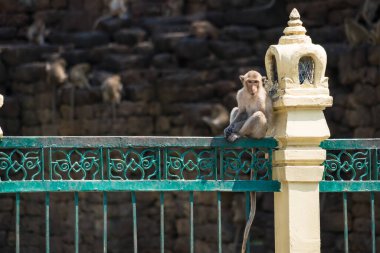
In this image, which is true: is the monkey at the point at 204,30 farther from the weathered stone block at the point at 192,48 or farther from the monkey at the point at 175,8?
the monkey at the point at 175,8

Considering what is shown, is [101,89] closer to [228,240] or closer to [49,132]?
[49,132]

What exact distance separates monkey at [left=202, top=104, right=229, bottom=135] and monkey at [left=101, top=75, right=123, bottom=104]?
2.45 meters

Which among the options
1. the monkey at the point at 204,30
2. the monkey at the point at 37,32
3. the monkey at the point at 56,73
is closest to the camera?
the monkey at the point at 204,30

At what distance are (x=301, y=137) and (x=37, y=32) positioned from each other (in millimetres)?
18614

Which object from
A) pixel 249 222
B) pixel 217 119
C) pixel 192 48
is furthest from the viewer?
pixel 192 48

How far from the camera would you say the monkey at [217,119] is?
21688 mm

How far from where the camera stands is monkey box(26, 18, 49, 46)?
27.1 m

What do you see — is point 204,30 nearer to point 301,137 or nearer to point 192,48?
point 192,48

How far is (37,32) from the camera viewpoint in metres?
27.2

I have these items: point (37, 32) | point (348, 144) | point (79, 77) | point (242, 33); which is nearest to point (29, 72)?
point (79, 77)

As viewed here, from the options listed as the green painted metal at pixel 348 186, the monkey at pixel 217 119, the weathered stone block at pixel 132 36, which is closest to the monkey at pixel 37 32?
the weathered stone block at pixel 132 36

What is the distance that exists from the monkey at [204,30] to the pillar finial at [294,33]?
13981 millimetres

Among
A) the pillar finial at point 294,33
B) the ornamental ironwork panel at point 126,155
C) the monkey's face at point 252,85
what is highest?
the pillar finial at point 294,33

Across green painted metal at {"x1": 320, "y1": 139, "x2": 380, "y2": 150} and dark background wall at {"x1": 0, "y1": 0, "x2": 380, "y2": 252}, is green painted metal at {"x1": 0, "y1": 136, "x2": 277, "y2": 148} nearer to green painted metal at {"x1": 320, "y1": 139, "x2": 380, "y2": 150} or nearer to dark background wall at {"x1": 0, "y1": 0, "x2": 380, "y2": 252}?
green painted metal at {"x1": 320, "y1": 139, "x2": 380, "y2": 150}
